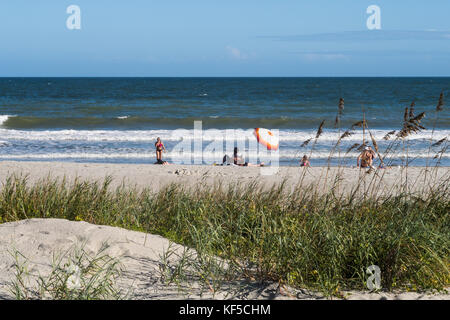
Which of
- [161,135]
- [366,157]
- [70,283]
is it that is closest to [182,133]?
[161,135]

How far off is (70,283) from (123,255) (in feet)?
2.57

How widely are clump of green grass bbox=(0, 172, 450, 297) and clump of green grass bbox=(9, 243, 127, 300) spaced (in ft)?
0.27

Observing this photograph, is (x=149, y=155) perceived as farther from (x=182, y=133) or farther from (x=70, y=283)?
(x=70, y=283)

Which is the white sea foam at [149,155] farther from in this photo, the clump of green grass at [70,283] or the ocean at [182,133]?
the clump of green grass at [70,283]

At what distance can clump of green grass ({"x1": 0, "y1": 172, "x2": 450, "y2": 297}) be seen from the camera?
3865 mm

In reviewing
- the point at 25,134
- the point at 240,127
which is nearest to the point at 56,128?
the point at 25,134

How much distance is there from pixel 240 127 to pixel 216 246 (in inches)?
986

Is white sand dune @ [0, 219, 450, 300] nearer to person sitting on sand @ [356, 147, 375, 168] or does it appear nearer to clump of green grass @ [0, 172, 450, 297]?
clump of green grass @ [0, 172, 450, 297]

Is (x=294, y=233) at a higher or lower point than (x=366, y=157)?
lower

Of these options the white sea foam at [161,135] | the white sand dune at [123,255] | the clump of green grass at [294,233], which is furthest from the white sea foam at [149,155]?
the white sand dune at [123,255]

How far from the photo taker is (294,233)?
4.25 m
